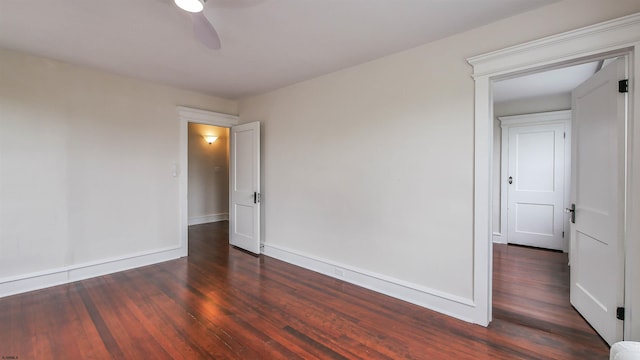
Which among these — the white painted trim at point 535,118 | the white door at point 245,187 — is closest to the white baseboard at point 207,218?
the white door at point 245,187

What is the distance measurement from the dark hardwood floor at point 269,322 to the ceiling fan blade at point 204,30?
2221mm

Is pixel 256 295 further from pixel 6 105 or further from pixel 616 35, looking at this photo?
pixel 616 35

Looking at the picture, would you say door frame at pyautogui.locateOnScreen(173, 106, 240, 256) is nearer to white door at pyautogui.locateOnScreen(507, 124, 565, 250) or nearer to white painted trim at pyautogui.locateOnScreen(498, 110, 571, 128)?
white painted trim at pyautogui.locateOnScreen(498, 110, 571, 128)

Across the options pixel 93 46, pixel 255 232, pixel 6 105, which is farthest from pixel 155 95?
pixel 255 232

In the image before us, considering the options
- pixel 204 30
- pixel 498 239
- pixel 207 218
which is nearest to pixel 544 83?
pixel 498 239

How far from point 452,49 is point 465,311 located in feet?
7.59

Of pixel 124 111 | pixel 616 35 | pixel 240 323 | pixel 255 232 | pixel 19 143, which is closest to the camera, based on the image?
pixel 616 35

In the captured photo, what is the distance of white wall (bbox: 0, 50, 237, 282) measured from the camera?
2.89 m

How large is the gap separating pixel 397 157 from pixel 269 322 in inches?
77.2

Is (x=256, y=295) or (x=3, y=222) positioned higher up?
(x=3, y=222)

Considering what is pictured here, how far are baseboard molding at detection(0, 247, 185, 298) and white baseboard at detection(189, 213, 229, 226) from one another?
2.62m

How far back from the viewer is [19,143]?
2.90 metres

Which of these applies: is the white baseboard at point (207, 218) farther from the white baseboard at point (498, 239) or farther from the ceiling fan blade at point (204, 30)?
the white baseboard at point (498, 239)

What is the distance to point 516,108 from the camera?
16.0 ft
